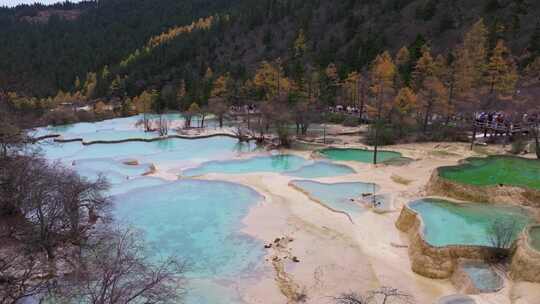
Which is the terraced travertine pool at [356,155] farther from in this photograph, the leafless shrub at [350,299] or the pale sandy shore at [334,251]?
the leafless shrub at [350,299]

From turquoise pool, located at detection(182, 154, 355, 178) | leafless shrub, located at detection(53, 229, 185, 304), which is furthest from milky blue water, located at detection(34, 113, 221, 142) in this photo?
leafless shrub, located at detection(53, 229, 185, 304)

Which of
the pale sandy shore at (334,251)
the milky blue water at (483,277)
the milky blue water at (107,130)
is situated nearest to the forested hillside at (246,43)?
the milky blue water at (107,130)

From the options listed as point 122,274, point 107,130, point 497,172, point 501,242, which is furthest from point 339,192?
point 107,130

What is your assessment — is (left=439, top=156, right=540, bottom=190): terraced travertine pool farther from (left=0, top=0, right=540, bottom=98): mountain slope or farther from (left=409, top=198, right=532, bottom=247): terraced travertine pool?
(left=0, top=0, right=540, bottom=98): mountain slope

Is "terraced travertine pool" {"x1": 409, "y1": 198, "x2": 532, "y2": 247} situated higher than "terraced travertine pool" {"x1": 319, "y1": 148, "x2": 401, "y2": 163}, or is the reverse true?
"terraced travertine pool" {"x1": 319, "y1": 148, "x2": 401, "y2": 163}

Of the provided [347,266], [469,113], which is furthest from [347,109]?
[347,266]

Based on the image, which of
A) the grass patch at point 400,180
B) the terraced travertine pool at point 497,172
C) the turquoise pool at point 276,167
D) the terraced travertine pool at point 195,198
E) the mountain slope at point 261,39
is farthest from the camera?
the mountain slope at point 261,39

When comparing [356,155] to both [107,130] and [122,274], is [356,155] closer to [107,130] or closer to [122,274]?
[122,274]
